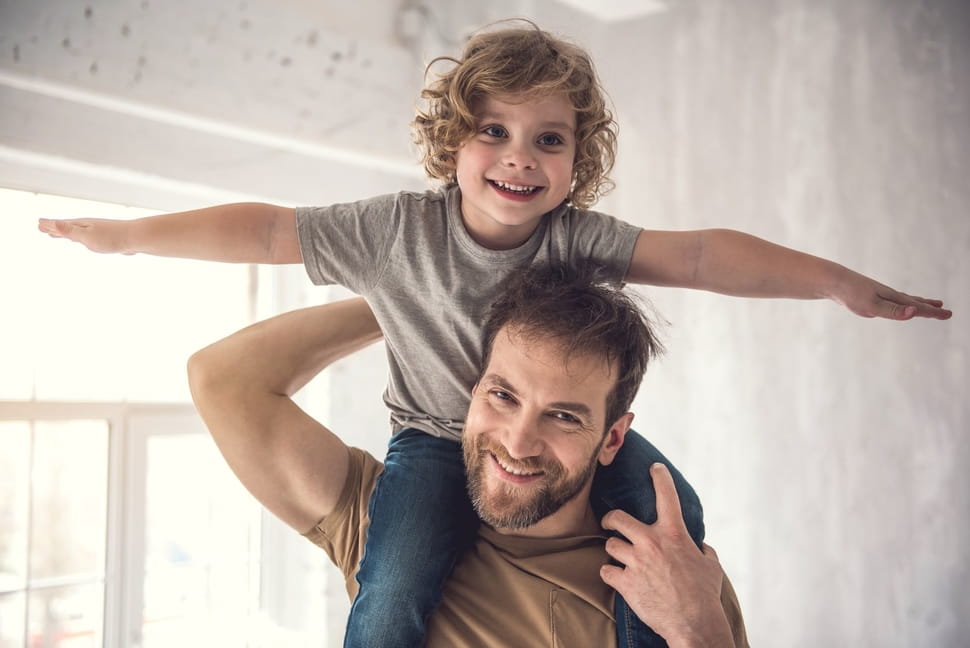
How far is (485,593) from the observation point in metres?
1.55

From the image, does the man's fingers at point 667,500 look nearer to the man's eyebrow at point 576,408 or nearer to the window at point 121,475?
the man's eyebrow at point 576,408

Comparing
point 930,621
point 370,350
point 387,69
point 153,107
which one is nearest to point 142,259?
point 153,107

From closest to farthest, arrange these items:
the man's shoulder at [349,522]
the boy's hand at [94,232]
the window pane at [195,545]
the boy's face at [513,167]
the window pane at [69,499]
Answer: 1. the boy's hand at [94,232]
2. the boy's face at [513,167]
3. the man's shoulder at [349,522]
4. the window pane at [69,499]
5. the window pane at [195,545]

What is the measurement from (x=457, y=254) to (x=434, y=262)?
0.05m

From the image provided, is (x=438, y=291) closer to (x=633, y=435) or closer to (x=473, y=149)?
(x=473, y=149)

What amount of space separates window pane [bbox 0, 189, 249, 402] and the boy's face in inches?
89.3

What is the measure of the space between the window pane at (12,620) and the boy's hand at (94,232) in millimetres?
2295

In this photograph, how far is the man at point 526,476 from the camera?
4.98 ft

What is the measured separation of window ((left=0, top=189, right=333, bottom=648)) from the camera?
123 inches

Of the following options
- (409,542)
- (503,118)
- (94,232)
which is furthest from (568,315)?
(94,232)

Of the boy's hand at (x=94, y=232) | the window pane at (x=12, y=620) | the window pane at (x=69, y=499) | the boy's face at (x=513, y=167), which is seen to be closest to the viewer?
the boy's hand at (x=94, y=232)

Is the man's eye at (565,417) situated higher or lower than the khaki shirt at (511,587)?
higher

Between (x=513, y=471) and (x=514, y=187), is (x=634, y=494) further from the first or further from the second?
(x=514, y=187)

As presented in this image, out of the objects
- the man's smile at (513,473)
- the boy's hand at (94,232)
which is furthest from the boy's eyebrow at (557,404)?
the boy's hand at (94,232)
